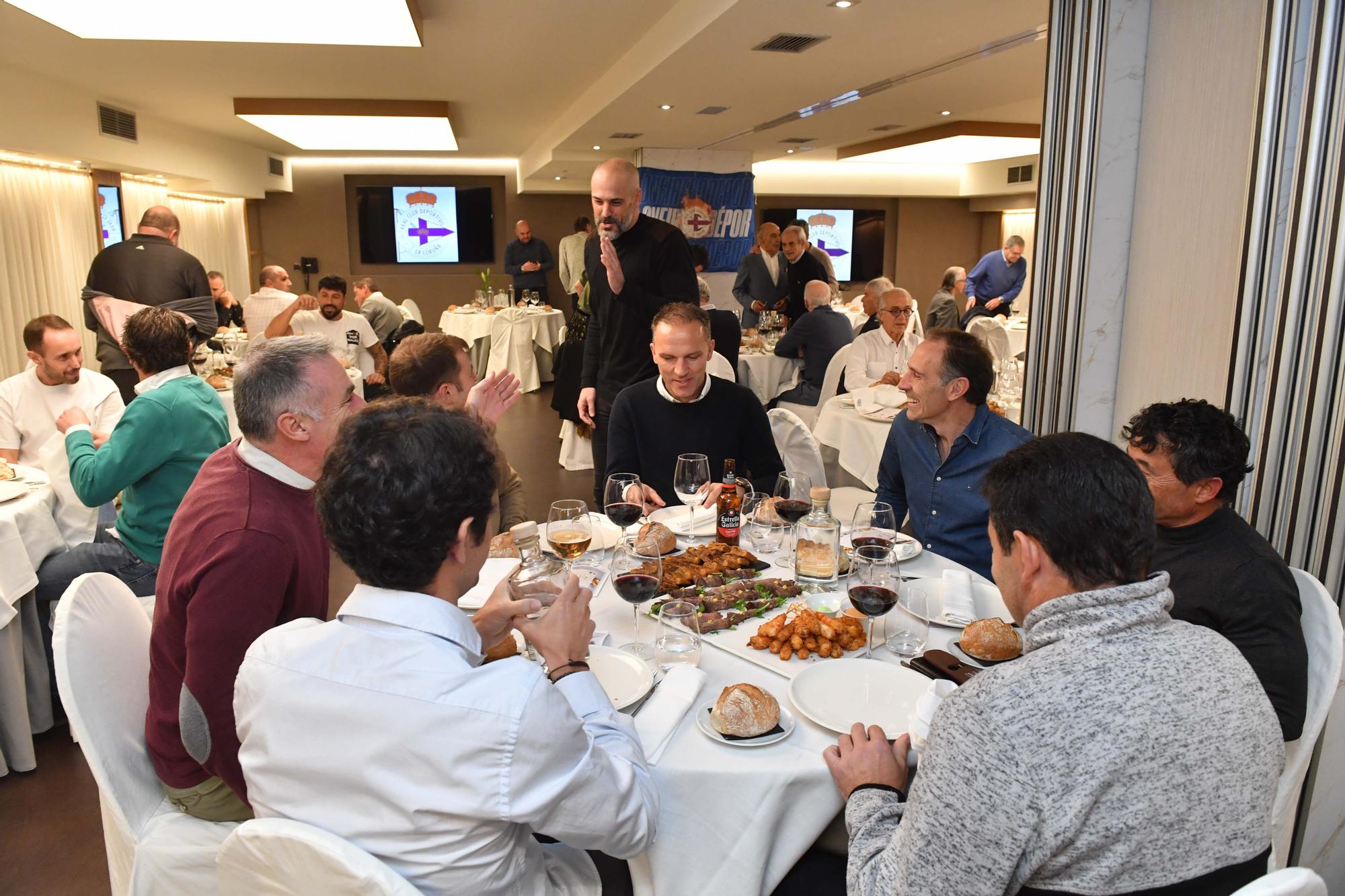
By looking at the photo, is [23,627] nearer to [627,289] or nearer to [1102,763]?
[627,289]

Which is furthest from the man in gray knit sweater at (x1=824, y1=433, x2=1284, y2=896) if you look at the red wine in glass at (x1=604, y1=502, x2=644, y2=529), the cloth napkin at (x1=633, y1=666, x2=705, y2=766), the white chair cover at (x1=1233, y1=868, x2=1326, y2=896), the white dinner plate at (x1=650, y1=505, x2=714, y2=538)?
the white dinner plate at (x1=650, y1=505, x2=714, y2=538)

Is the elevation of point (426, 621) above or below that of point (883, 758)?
above

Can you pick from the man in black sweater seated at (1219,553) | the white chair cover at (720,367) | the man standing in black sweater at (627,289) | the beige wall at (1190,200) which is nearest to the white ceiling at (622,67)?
the man standing in black sweater at (627,289)

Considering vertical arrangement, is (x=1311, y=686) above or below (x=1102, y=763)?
below

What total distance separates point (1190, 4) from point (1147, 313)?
1.09m

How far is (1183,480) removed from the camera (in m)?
1.83

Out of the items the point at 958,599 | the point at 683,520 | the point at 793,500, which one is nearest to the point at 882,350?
the point at 683,520

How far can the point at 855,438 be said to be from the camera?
4.72 m

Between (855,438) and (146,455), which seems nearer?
(146,455)

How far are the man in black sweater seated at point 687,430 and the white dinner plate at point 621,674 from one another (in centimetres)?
143

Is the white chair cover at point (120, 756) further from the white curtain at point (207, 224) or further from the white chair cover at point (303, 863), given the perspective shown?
the white curtain at point (207, 224)

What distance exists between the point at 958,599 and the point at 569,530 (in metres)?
0.95

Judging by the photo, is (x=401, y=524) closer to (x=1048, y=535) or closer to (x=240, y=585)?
(x=240, y=585)

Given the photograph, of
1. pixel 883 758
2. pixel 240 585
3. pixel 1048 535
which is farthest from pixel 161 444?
pixel 1048 535
